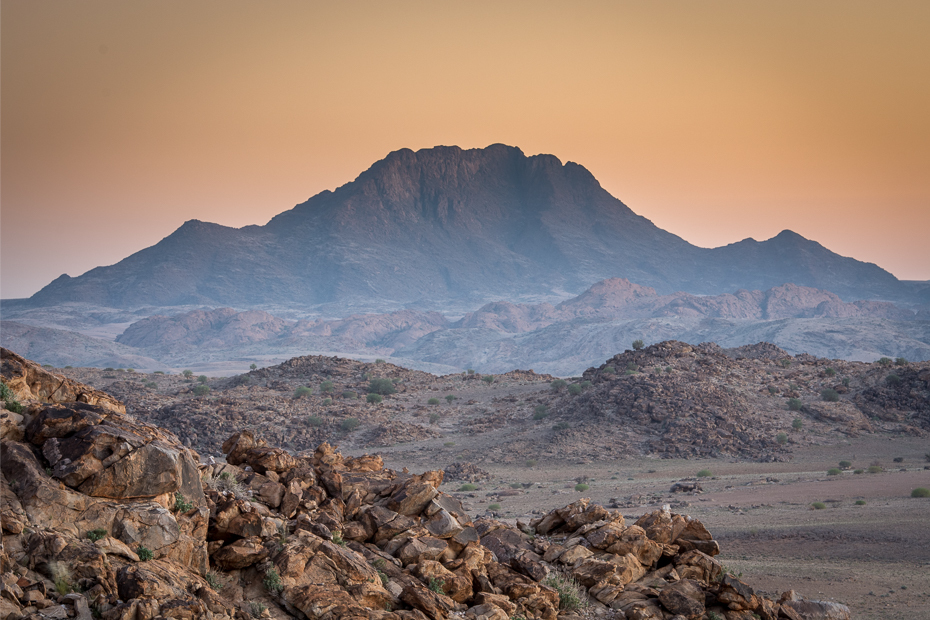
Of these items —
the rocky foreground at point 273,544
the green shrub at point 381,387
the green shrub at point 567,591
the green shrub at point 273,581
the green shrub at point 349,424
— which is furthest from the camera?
the green shrub at point 381,387

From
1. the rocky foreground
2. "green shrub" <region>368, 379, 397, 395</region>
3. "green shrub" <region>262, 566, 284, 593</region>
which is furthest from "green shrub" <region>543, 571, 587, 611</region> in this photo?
"green shrub" <region>368, 379, 397, 395</region>

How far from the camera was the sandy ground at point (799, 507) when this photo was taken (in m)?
15.4

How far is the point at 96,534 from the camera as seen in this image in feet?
23.7

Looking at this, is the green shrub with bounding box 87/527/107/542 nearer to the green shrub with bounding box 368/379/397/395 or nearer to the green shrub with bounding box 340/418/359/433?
the green shrub with bounding box 340/418/359/433

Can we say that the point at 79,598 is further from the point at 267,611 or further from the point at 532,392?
the point at 532,392

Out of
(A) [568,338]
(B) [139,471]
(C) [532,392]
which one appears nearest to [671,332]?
(A) [568,338]

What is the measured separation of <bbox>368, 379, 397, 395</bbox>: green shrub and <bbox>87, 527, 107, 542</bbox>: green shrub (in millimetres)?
44799

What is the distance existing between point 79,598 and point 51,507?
1.27 meters

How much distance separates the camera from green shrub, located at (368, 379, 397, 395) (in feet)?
171

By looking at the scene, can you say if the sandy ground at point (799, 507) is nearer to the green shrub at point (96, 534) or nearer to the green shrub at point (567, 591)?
the green shrub at point (567, 591)

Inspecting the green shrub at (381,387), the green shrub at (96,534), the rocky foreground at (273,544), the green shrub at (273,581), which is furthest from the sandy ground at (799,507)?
the green shrub at (381,387)

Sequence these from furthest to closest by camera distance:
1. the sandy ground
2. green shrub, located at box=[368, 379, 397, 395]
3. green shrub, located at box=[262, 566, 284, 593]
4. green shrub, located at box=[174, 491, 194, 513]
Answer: green shrub, located at box=[368, 379, 397, 395] → the sandy ground → green shrub, located at box=[174, 491, 194, 513] → green shrub, located at box=[262, 566, 284, 593]

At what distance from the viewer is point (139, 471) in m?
7.82

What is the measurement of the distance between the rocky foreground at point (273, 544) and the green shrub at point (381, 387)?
3936 centimetres
